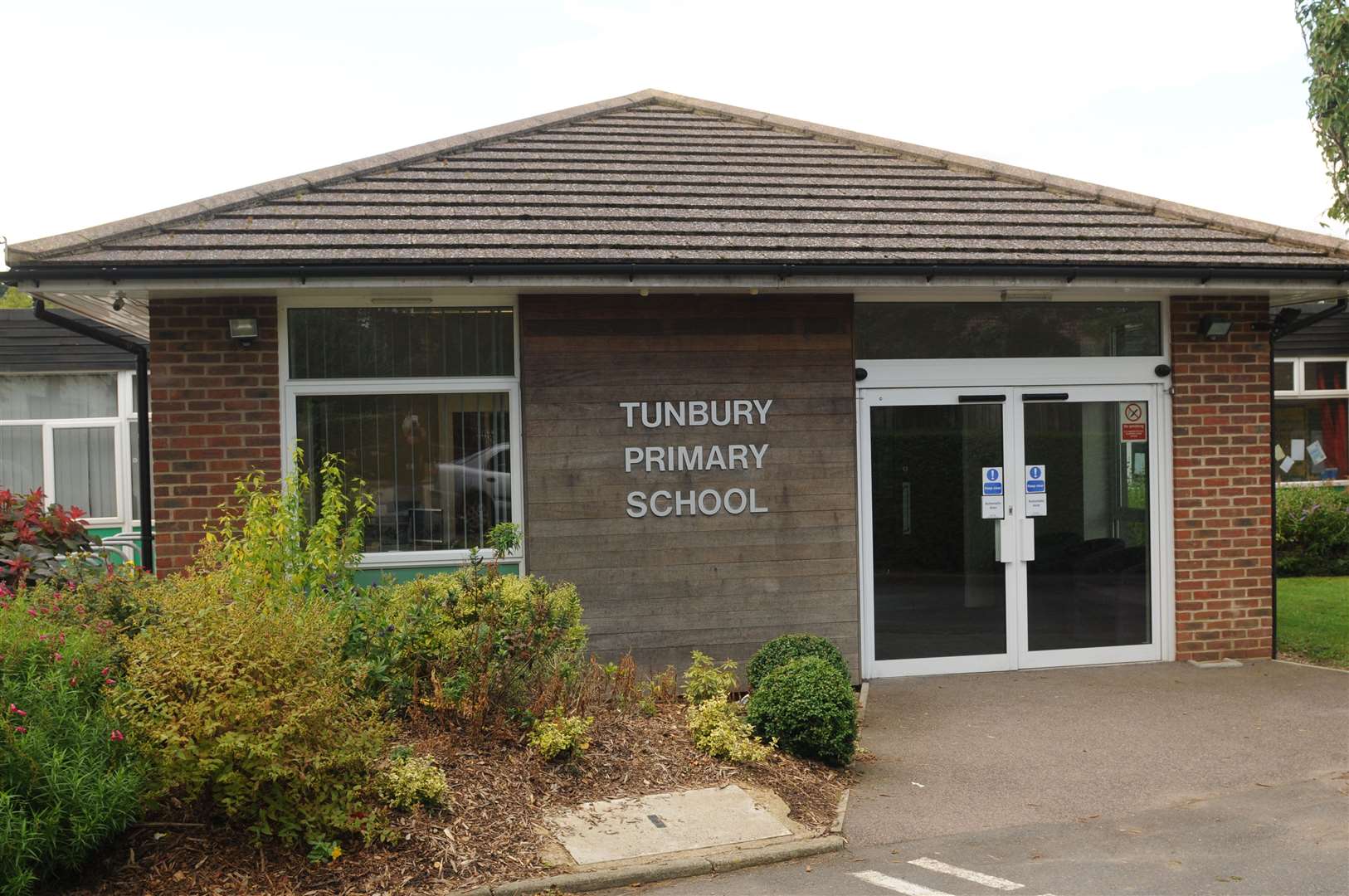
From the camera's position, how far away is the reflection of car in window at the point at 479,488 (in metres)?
8.67

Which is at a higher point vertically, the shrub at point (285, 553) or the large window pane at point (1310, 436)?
the large window pane at point (1310, 436)

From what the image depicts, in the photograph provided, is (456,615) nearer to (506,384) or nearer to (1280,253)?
(506,384)

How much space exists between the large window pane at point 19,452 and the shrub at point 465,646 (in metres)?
9.96

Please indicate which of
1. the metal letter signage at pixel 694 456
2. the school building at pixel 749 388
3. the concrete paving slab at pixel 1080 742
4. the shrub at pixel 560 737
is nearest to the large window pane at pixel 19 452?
the school building at pixel 749 388

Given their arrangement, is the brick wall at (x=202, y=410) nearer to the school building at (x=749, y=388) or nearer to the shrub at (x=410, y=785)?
the school building at (x=749, y=388)

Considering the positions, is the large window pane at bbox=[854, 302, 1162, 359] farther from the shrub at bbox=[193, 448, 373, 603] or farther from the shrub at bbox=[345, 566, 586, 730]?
the shrub at bbox=[193, 448, 373, 603]

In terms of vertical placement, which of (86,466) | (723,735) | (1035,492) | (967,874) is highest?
(86,466)

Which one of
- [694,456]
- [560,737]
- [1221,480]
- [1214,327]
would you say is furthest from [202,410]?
[1221,480]

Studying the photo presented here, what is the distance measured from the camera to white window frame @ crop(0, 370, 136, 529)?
47.6 ft

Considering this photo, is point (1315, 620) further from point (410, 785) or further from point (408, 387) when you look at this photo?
point (410, 785)

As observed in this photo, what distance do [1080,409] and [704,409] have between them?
3.11 meters

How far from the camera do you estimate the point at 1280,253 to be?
9320 mm

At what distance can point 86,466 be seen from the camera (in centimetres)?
1467

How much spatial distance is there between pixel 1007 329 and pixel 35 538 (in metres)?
7.49
